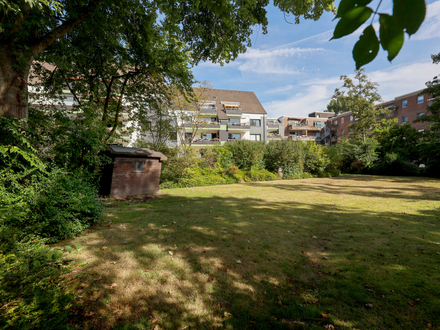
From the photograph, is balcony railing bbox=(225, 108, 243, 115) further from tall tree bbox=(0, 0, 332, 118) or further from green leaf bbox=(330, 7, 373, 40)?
green leaf bbox=(330, 7, 373, 40)

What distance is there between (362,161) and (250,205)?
23738 millimetres

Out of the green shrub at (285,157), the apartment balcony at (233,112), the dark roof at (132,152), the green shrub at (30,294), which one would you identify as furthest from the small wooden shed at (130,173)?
the apartment balcony at (233,112)

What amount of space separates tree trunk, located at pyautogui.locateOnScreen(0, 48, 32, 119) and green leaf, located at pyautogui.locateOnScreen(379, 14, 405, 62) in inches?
281

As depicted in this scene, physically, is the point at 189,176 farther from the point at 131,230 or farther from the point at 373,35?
the point at 373,35

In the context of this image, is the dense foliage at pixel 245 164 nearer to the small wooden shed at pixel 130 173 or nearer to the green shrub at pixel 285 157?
the green shrub at pixel 285 157

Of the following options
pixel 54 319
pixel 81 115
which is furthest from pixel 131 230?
pixel 81 115

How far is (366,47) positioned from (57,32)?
7.75 metres

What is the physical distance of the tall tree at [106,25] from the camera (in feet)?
15.4

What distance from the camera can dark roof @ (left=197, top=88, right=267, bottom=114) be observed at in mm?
39594

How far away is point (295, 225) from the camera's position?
6.43 meters

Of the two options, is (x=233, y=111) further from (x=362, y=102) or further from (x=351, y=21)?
(x=351, y=21)

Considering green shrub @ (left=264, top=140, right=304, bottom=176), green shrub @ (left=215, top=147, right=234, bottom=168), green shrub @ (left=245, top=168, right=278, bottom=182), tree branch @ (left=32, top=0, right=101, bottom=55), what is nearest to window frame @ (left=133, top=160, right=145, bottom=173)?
tree branch @ (left=32, top=0, right=101, bottom=55)

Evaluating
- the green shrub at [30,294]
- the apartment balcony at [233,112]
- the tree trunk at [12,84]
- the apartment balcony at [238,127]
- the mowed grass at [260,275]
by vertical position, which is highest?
the apartment balcony at [233,112]

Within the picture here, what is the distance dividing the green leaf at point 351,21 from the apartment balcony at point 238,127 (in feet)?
119
